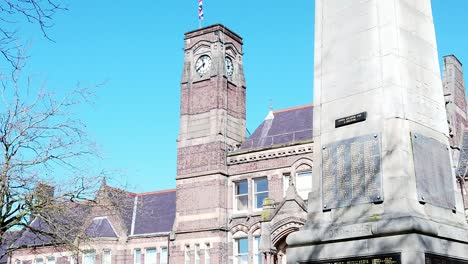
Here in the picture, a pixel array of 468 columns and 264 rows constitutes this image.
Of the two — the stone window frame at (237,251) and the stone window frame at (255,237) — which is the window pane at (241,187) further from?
the stone window frame at (237,251)

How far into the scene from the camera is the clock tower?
3316 centimetres

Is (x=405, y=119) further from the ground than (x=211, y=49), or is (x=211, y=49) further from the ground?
(x=211, y=49)

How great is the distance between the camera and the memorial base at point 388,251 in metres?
8.72

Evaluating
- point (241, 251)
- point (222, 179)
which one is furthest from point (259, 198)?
point (241, 251)

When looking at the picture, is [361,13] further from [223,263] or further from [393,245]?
[223,263]

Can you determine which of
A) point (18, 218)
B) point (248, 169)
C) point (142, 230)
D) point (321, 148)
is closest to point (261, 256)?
point (248, 169)

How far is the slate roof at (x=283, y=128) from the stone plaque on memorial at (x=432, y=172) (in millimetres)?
22153

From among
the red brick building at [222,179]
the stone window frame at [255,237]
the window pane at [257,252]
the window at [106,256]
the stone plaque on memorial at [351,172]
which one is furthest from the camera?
the window at [106,256]

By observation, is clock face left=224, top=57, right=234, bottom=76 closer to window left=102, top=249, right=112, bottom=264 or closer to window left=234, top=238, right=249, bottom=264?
window left=234, top=238, right=249, bottom=264

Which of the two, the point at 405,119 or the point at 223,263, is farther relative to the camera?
the point at 223,263

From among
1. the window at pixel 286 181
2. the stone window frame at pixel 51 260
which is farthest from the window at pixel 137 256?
the window at pixel 286 181

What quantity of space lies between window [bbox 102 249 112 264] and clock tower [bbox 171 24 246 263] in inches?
213

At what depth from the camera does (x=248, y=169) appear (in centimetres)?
3344

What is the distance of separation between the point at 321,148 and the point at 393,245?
2302 mm
